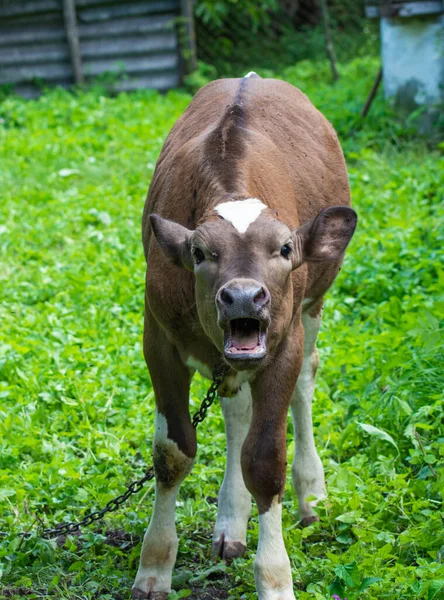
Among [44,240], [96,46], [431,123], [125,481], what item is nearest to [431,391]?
[125,481]

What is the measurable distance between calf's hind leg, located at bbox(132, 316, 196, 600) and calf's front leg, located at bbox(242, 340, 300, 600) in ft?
1.22

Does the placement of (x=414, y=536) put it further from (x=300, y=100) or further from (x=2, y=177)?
(x=2, y=177)

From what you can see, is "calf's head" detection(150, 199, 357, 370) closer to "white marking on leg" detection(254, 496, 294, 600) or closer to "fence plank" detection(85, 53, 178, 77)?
"white marking on leg" detection(254, 496, 294, 600)

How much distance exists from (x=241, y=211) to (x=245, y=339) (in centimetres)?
54

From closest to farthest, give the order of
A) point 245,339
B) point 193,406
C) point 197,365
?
1. point 245,339
2. point 197,365
3. point 193,406

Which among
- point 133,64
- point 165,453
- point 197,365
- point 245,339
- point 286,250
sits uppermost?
point 286,250

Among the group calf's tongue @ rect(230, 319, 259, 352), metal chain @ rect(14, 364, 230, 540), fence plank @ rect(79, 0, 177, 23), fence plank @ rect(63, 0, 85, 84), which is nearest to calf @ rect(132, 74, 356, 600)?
calf's tongue @ rect(230, 319, 259, 352)

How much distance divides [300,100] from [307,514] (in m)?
2.27

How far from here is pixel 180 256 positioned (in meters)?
4.04

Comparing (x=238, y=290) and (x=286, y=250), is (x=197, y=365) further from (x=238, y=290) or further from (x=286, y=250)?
(x=238, y=290)

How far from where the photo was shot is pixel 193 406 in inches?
244

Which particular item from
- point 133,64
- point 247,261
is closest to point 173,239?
point 247,261

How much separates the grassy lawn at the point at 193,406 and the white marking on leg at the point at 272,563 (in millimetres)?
120

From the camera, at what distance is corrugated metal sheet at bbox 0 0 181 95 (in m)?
15.6
